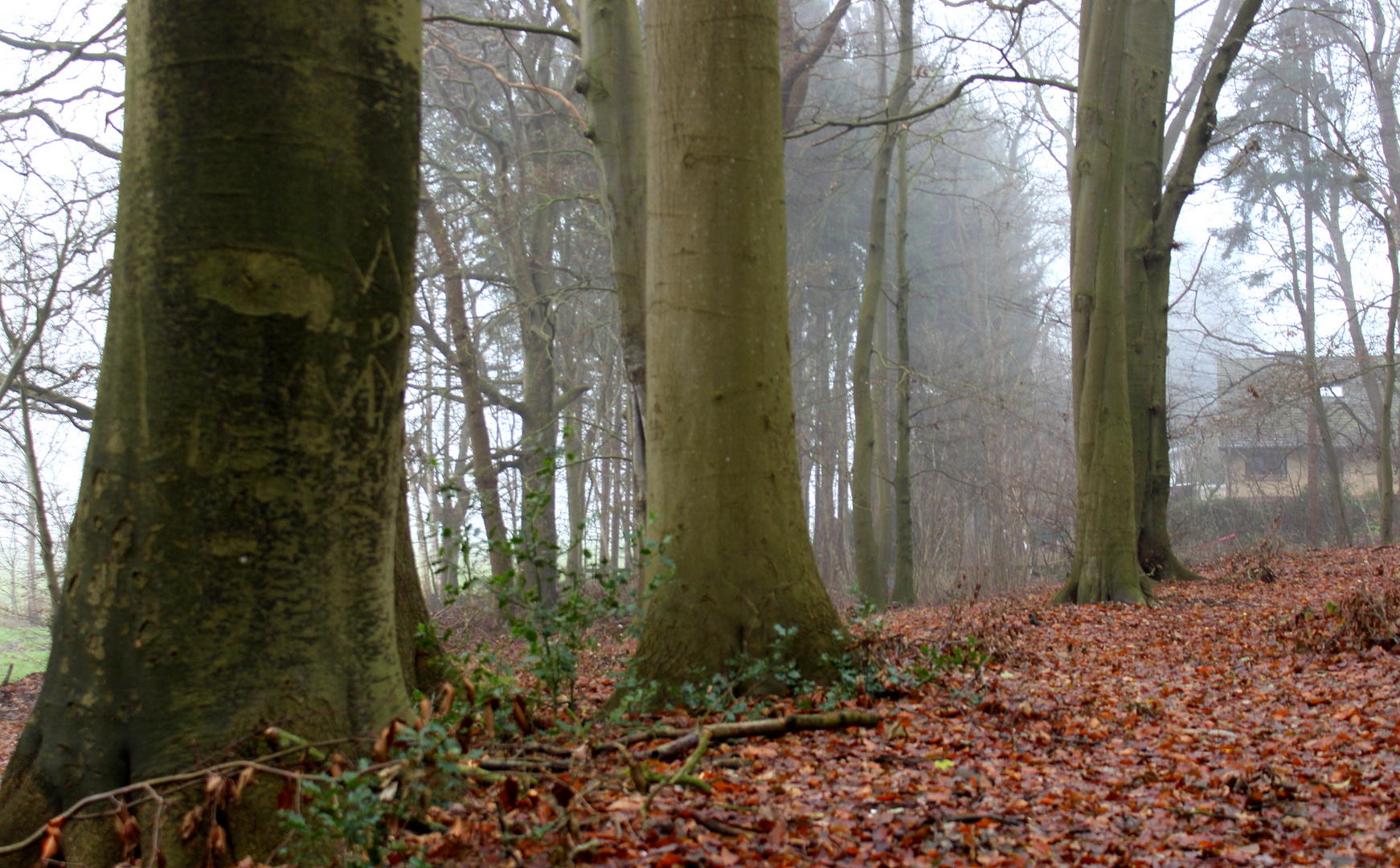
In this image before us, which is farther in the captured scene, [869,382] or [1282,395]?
[1282,395]

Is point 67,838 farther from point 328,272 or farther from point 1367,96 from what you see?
point 1367,96

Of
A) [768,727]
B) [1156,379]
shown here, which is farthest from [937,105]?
[768,727]

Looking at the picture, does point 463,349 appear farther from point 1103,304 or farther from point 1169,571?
point 1169,571

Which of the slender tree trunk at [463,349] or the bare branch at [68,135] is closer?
the bare branch at [68,135]

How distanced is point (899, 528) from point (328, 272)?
1343cm

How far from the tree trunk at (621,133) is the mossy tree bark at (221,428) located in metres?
5.19

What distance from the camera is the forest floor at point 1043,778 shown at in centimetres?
242

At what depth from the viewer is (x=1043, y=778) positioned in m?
3.27

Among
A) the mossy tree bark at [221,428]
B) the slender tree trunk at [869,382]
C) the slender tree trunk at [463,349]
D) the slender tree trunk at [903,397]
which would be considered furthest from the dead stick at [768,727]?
the slender tree trunk at [903,397]

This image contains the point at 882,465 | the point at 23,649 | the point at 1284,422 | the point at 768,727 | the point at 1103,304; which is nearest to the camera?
the point at 768,727

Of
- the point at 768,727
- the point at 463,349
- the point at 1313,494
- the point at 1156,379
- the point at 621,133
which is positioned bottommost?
the point at 768,727

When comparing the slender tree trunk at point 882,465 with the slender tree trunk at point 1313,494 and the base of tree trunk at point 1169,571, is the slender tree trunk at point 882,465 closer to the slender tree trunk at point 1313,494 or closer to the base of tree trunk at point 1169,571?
the base of tree trunk at point 1169,571

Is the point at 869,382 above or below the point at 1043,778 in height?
above

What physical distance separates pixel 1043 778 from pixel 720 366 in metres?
2.25
